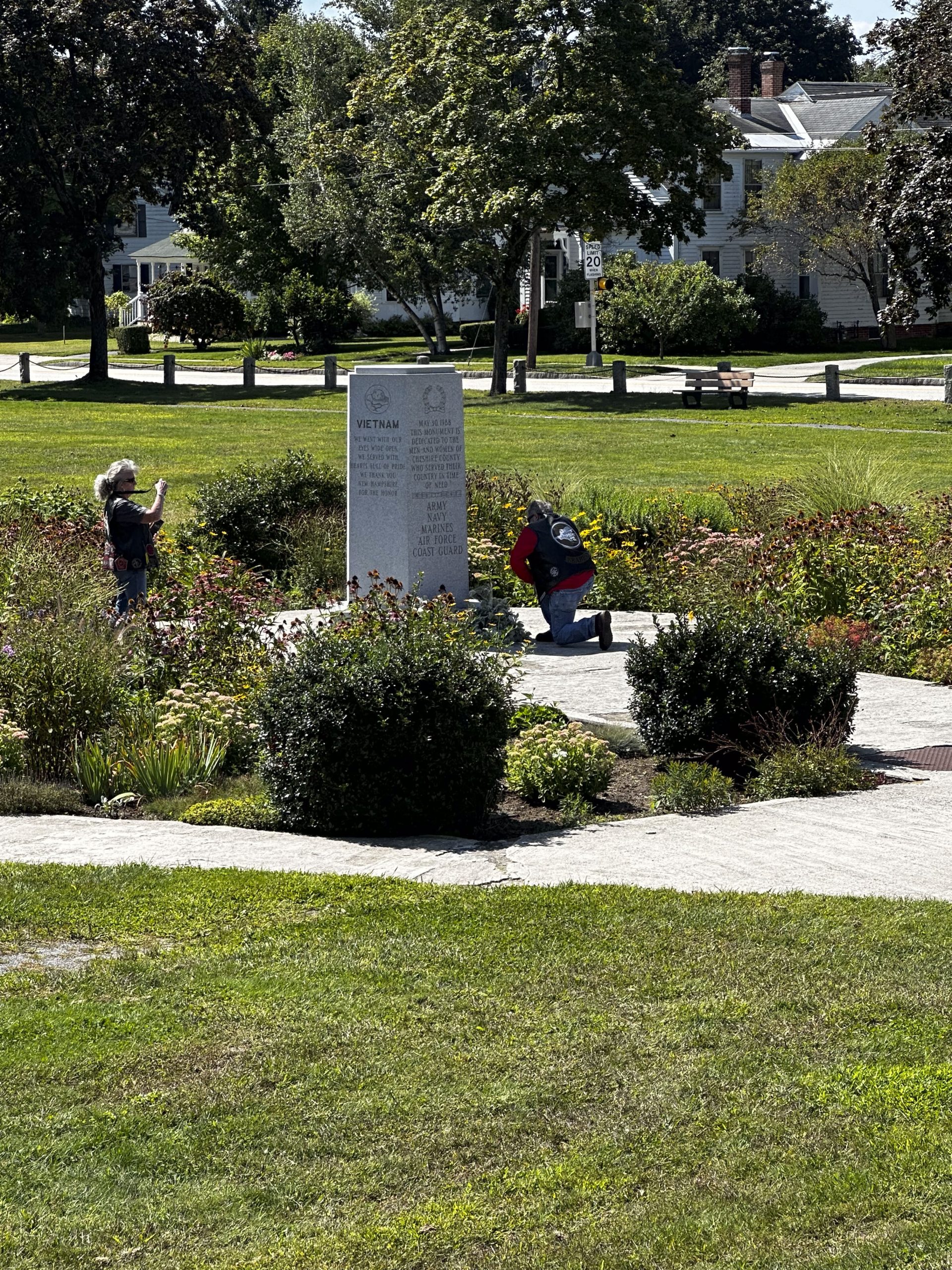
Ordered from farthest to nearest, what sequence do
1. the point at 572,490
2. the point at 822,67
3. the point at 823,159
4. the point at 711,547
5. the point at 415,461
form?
the point at 822,67, the point at 823,159, the point at 572,490, the point at 711,547, the point at 415,461

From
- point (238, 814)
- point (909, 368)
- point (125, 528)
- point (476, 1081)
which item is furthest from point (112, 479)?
point (909, 368)

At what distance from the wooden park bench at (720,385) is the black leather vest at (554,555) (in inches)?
815

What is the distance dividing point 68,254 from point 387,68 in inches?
347

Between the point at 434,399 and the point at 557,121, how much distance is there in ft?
70.7

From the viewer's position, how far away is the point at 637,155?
110 feet

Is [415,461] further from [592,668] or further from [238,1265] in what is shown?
[238,1265]

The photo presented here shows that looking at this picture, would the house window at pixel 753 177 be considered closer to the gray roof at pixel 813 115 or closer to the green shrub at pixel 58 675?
the gray roof at pixel 813 115

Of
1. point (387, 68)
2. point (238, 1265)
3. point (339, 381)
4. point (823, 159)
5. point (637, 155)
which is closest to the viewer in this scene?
point (238, 1265)

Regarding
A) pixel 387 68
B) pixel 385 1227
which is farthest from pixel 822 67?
pixel 385 1227

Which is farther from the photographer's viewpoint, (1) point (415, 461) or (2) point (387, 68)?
(2) point (387, 68)

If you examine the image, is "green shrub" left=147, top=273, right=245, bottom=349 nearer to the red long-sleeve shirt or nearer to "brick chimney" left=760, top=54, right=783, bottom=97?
"brick chimney" left=760, top=54, right=783, bottom=97

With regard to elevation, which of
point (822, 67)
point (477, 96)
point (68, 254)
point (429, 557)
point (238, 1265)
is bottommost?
point (238, 1265)

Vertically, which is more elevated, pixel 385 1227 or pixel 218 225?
pixel 218 225

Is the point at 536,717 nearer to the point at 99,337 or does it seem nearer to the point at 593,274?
the point at 99,337
